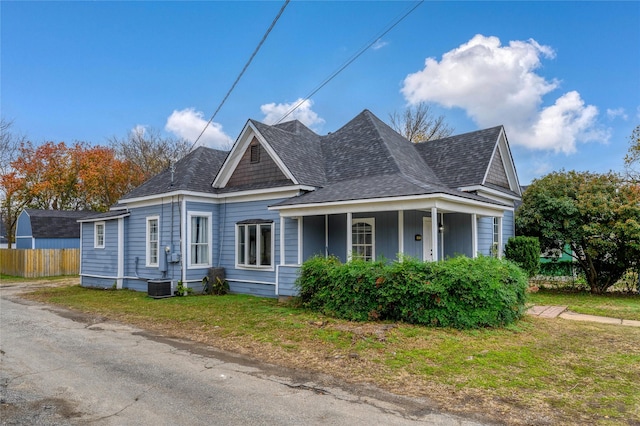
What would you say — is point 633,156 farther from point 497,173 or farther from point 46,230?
point 46,230

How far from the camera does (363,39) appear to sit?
10805mm

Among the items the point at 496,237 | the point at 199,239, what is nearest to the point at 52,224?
the point at 199,239

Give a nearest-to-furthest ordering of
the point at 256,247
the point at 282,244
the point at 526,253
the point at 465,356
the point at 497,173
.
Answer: the point at 465,356, the point at 282,244, the point at 256,247, the point at 526,253, the point at 497,173

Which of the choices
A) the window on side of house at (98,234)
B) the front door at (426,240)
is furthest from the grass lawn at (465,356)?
the window on side of house at (98,234)

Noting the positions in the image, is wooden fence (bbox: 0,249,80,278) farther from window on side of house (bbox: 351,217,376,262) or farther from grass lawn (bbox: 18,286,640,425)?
window on side of house (bbox: 351,217,376,262)

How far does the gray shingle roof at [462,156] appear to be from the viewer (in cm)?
1436

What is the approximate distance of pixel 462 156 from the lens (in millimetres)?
15516

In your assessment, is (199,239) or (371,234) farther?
(199,239)

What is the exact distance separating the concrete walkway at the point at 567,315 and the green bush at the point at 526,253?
3.40 metres

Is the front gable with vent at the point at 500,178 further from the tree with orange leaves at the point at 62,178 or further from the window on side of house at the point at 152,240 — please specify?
the tree with orange leaves at the point at 62,178

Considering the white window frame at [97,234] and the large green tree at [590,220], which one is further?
the white window frame at [97,234]

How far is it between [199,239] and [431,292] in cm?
917

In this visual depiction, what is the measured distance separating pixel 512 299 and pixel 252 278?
27.4 ft

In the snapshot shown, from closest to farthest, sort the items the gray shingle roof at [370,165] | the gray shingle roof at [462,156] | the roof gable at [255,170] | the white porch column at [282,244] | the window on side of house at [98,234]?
the gray shingle roof at [370,165] → the white porch column at [282,244] → the roof gable at [255,170] → the gray shingle roof at [462,156] → the window on side of house at [98,234]
